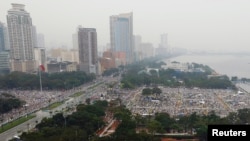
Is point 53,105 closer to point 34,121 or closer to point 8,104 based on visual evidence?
point 8,104

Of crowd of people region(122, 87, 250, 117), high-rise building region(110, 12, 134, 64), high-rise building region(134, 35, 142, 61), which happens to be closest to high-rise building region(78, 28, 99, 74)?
crowd of people region(122, 87, 250, 117)

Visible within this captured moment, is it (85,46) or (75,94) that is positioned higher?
(85,46)

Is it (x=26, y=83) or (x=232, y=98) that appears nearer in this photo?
(x=232, y=98)

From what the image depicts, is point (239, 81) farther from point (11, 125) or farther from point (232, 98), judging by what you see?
point (11, 125)

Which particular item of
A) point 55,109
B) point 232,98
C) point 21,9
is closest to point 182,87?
point 232,98

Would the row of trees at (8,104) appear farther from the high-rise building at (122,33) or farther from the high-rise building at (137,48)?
the high-rise building at (137,48)

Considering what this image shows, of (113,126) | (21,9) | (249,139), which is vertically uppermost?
(21,9)

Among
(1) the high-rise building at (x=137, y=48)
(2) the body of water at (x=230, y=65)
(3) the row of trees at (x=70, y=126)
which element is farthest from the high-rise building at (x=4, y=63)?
(1) the high-rise building at (x=137, y=48)
